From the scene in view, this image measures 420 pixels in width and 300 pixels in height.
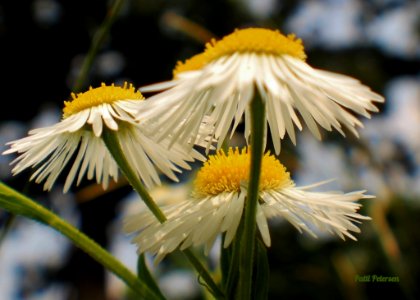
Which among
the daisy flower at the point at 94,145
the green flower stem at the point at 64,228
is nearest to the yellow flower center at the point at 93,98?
the daisy flower at the point at 94,145

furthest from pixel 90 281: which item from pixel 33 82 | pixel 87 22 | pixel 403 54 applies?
pixel 403 54

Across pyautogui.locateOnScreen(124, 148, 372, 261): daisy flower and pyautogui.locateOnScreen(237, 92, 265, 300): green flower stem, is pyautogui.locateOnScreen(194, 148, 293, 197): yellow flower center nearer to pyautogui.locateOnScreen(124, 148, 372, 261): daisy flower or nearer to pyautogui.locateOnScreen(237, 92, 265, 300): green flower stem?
pyautogui.locateOnScreen(124, 148, 372, 261): daisy flower

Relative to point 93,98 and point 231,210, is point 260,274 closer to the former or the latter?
point 231,210

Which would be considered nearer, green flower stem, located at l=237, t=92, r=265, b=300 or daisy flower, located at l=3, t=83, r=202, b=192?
green flower stem, located at l=237, t=92, r=265, b=300

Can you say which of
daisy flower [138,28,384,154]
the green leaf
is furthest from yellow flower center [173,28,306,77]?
the green leaf

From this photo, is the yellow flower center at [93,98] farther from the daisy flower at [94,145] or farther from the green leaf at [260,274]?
the green leaf at [260,274]

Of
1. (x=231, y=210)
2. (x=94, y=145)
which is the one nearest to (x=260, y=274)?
(x=231, y=210)
